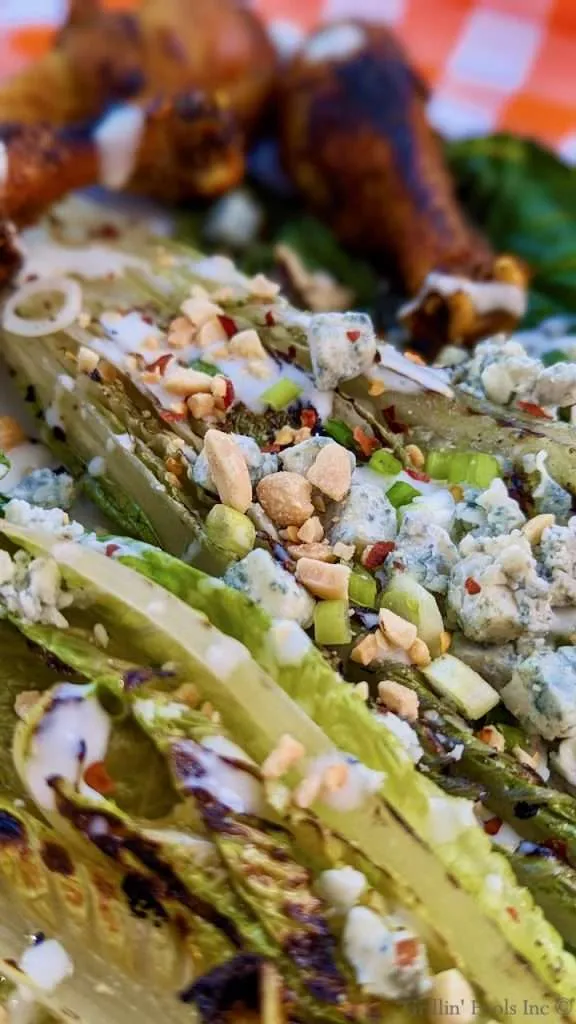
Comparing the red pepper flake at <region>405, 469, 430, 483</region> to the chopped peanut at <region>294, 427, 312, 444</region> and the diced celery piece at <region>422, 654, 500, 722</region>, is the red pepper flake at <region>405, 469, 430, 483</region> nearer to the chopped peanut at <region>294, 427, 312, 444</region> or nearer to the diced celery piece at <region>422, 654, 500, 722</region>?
the chopped peanut at <region>294, 427, 312, 444</region>

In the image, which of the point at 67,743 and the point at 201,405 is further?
the point at 201,405

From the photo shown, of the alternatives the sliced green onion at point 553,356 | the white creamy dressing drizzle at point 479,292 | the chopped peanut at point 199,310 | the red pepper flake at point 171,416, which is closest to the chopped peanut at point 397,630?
the red pepper flake at point 171,416

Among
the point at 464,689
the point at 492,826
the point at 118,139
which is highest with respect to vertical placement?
the point at 118,139

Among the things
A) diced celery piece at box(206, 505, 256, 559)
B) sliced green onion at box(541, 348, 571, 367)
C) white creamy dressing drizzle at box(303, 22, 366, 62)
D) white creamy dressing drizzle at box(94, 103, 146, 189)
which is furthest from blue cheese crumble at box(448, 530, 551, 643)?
white creamy dressing drizzle at box(303, 22, 366, 62)

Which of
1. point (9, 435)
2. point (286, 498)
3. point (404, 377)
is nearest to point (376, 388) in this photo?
point (404, 377)

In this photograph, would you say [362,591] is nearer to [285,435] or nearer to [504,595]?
[504,595]

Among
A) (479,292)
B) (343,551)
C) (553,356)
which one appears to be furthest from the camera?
(479,292)

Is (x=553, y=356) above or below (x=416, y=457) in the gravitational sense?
below

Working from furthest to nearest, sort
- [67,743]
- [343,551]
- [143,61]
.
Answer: [143,61] < [343,551] < [67,743]
